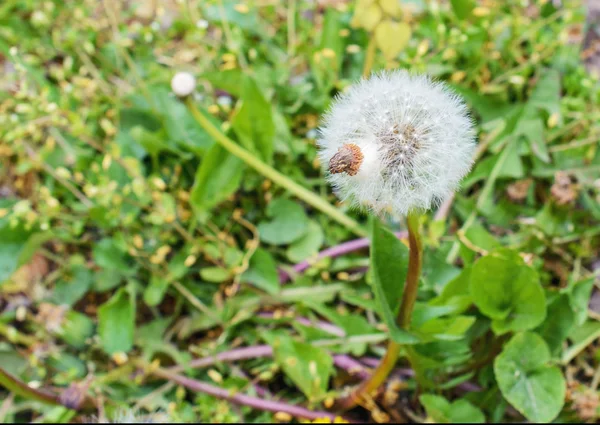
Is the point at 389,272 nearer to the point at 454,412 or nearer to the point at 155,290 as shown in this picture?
the point at 454,412

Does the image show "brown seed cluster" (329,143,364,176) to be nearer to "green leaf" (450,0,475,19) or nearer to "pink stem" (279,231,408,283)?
"pink stem" (279,231,408,283)

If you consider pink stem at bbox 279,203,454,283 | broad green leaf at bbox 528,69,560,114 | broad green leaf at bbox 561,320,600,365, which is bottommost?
broad green leaf at bbox 561,320,600,365

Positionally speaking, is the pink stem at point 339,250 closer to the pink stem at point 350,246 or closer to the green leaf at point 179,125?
the pink stem at point 350,246

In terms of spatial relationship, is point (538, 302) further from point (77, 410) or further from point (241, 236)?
point (77, 410)

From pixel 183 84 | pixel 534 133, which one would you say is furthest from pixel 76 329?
pixel 534 133

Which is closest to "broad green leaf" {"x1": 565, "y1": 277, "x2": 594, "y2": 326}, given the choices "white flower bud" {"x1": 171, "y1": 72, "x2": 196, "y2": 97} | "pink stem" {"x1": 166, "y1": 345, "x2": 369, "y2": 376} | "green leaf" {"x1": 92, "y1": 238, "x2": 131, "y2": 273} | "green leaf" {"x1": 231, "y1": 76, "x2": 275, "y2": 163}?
"pink stem" {"x1": 166, "y1": 345, "x2": 369, "y2": 376}

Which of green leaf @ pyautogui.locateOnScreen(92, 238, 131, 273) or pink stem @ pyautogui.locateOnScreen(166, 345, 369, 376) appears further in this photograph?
green leaf @ pyautogui.locateOnScreen(92, 238, 131, 273)

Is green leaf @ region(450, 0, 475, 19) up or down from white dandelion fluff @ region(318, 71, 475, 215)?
down

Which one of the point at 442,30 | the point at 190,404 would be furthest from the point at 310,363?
the point at 442,30
